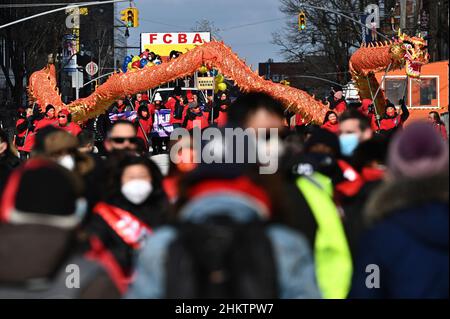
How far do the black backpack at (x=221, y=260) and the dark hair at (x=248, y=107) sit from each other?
0.79m

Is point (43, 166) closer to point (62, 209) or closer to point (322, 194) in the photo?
point (62, 209)

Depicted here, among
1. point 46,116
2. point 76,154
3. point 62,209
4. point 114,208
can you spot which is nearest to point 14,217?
point 62,209

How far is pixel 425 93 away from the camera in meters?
26.2

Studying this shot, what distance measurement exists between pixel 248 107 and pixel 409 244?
2.64 feet

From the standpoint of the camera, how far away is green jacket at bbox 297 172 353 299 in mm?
4453

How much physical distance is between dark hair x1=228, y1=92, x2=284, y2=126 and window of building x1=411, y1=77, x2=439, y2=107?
2174 cm

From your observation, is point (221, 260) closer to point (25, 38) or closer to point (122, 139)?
Result: point (122, 139)

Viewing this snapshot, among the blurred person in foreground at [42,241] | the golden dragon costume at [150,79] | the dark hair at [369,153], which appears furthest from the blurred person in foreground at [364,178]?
the golden dragon costume at [150,79]

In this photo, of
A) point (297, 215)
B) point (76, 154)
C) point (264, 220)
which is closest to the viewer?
point (264, 220)

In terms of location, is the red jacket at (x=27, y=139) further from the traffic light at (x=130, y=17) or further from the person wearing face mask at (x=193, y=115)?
the traffic light at (x=130, y=17)

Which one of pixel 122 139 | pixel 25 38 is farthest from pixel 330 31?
pixel 122 139

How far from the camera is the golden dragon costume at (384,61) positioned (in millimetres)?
18812
